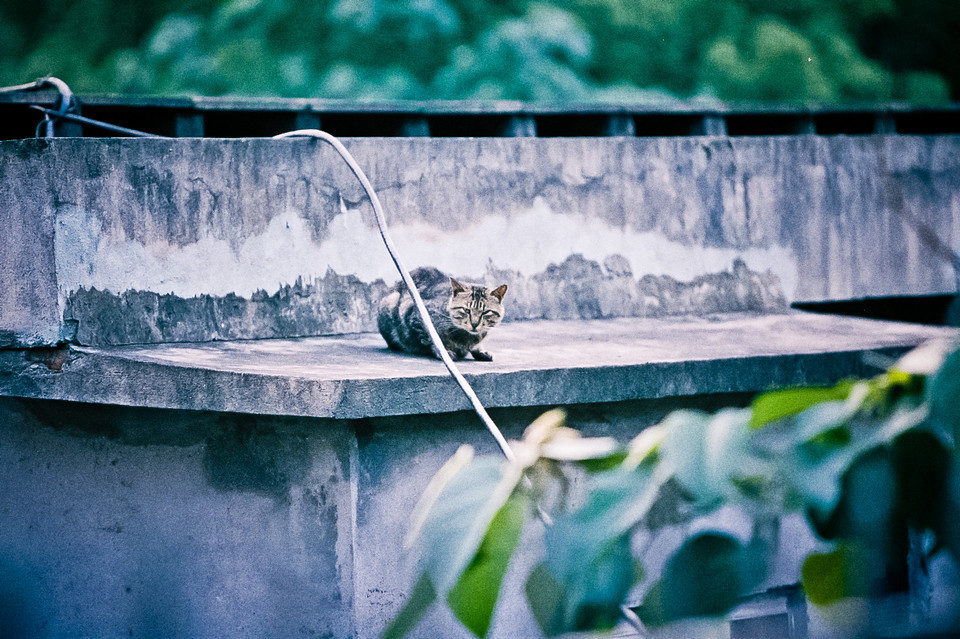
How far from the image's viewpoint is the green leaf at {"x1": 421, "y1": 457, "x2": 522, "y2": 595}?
585 mm

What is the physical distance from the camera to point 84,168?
3.60 metres

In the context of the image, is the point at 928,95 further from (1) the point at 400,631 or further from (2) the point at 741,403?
(1) the point at 400,631

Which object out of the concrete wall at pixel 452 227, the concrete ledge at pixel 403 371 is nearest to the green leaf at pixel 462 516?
the concrete ledge at pixel 403 371

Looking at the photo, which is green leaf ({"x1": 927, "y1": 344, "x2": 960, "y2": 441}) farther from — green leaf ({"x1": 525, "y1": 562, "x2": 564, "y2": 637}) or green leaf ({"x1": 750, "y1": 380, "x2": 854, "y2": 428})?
green leaf ({"x1": 525, "y1": 562, "x2": 564, "y2": 637})

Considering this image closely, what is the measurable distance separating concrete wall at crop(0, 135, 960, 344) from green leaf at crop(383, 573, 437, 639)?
2.75m

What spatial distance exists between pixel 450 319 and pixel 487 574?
307 cm

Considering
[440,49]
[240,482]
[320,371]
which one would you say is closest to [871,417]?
[320,371]

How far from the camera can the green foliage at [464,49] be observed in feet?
41.3

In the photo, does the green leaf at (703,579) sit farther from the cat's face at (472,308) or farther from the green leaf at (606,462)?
the cat's face at (472,308)

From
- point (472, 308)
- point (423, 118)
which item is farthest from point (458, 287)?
point (423, 118)

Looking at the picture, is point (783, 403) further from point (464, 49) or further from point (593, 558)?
point (464, 49)

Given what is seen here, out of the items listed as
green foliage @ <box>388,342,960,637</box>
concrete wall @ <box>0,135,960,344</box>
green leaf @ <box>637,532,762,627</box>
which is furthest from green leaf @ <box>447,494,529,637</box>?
concrete wall @ <box>0,135,960,344</box>

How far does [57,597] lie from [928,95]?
13102mm

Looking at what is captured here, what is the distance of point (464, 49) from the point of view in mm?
12828
